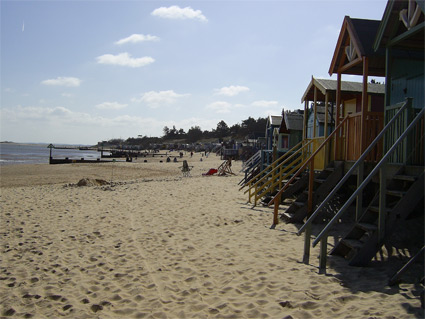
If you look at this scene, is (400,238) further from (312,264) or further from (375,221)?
(312,264)

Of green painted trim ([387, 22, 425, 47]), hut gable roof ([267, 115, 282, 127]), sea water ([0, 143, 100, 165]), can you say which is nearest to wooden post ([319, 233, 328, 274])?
green painted trim ([387, 22, 425, 47])

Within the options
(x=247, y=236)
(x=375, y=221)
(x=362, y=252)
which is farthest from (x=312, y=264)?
(x=247, y=236)

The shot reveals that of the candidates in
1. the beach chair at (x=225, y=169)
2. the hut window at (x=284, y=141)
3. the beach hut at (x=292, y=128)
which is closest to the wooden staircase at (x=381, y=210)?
the beach hut at (x=292, y=128)

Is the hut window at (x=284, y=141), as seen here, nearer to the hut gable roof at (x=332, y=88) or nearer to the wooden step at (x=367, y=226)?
the hut gable roof at (x=332, y=88)

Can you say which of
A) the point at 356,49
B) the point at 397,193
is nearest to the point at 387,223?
the point at 397,193

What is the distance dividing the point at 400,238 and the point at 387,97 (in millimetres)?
2976

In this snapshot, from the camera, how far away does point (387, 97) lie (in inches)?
285

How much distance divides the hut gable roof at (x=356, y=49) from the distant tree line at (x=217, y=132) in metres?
69.9

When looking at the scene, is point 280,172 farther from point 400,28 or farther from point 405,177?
point 405,177

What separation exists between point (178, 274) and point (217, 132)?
136 meters

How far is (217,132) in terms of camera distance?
14100cm

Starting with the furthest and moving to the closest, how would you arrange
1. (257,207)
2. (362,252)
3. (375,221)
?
(257,207)
(375,221)
(362,252)

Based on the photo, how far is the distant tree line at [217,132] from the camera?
108 metres

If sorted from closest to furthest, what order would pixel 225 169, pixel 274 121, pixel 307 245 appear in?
pixel 307 245 → pixel 225 169 → pixel 274 121
